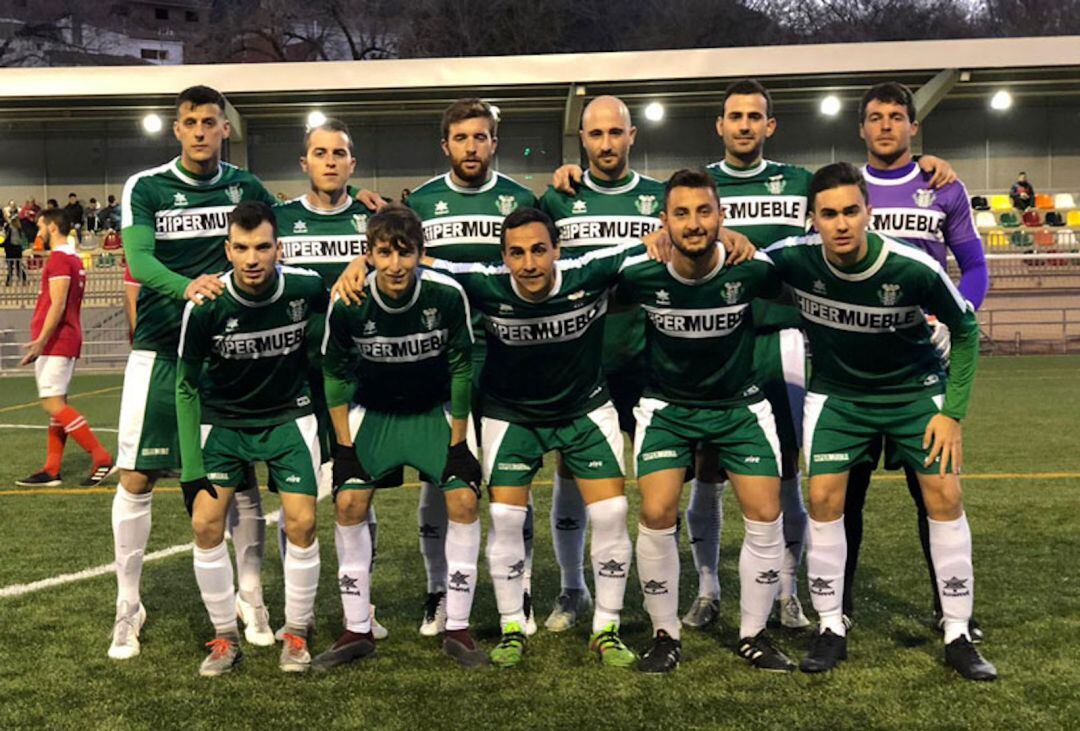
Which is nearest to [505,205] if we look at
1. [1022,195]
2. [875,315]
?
[875,315]

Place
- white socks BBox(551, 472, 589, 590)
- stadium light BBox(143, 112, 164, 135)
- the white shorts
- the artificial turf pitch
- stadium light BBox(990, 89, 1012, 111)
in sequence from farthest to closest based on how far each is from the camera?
stadium light BBox(990, 89, 1012, 111)
stadium light BBox(143, 112, 164, 135)
the white shorts
white socks BBox(551, 472, 589, 590)
the artificial turf pitch

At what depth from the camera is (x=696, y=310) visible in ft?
15.0

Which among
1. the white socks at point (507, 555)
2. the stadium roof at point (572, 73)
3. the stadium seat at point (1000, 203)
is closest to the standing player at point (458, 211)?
the white socks at point (507, 555)

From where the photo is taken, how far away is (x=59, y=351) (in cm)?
952

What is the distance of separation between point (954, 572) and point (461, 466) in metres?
1.95

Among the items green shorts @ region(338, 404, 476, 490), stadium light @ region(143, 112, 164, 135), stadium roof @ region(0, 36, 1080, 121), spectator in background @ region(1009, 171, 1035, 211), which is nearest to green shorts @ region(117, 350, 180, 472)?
green shorts @ region(338, 404, 476, 490)

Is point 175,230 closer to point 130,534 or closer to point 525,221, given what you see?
point 130,534

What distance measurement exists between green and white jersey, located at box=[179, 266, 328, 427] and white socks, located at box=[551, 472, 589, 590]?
1.25 metres

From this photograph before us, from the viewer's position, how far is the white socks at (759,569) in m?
4.55

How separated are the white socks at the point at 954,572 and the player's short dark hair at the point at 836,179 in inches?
51.4

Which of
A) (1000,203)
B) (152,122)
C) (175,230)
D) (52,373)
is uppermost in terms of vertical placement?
(152,122)

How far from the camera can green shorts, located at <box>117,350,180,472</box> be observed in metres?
5.00

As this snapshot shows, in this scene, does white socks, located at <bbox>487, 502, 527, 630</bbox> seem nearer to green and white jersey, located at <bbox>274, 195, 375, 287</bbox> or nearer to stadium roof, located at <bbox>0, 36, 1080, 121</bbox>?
green and white jersey, located at <bbox>274, 195, 375, 287</bbox>

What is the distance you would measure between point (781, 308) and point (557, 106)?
82.2ft
